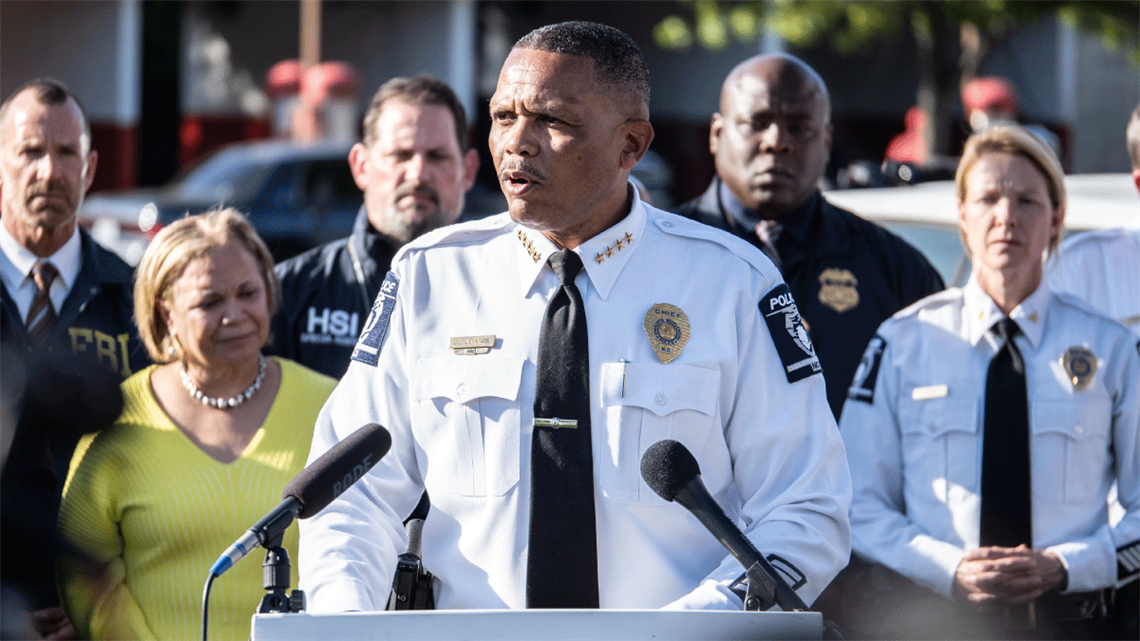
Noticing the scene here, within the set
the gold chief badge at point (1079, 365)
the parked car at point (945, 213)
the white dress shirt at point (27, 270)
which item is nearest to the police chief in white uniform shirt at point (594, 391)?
the gold chief badge at point (1079, 365)

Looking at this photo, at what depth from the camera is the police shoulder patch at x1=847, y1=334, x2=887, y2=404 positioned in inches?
149

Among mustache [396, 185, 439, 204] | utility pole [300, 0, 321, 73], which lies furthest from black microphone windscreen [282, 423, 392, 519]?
utility pole [300, 0, 321, 73]

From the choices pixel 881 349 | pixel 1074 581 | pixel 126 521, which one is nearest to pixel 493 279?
pixel 126 521

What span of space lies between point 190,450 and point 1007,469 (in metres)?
2.07

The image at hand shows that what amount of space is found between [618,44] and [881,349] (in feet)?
5.26

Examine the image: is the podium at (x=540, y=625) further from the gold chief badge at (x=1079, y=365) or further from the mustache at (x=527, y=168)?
the gold chief badge at (x=1079, y=365)

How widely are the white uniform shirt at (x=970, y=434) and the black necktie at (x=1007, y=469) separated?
20mm

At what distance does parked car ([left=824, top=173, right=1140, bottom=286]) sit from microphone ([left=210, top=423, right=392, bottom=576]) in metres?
3.30

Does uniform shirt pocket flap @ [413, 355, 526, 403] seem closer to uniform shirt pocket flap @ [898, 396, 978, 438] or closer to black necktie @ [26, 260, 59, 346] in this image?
uniform shirt pocket flap @ [898, 396, 978, 438]

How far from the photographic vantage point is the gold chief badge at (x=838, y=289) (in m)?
4.25

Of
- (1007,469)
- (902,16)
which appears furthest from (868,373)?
(902,16)

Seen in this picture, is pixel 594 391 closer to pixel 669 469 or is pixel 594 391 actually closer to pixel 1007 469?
pixel 669 469

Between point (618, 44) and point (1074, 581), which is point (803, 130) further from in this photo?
point (618, 44)

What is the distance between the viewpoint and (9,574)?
10.6 feet
